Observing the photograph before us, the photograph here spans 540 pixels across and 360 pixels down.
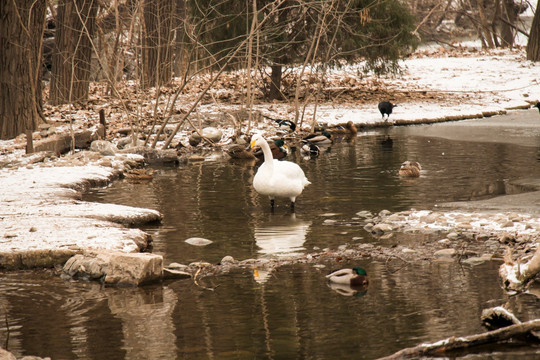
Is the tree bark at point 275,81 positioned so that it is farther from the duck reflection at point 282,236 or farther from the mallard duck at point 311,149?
the duck reflection at point 282,236

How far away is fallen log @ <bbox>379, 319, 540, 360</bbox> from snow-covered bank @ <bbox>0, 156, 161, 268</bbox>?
12.2 ft

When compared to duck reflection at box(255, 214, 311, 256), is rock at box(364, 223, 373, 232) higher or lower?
higher

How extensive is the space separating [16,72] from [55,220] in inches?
334

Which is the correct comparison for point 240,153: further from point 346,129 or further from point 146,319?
point 146,319

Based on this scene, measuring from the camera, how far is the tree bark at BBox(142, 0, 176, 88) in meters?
14.7

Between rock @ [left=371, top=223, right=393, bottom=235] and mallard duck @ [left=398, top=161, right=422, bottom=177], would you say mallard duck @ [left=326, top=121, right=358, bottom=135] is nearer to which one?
mallard duck @ [left=398, top=161, right=422, bottom=177]

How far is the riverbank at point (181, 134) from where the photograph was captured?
804 centimetres

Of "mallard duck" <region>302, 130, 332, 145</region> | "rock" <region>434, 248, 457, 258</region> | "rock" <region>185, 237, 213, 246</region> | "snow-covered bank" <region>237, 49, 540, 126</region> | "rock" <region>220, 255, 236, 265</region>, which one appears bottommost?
"rock" <region>220, 255, 236, 265</region>

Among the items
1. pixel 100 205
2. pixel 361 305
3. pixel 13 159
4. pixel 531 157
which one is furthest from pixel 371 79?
pixel 361 305

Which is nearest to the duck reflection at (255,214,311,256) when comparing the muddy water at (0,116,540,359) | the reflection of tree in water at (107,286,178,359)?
the muddy water at (0,116,540,359)

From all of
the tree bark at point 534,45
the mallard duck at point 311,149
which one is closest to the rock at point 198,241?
the mallard duck at point 311,149

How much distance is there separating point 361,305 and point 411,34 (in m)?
17.7

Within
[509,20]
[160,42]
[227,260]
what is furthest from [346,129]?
[509,20]

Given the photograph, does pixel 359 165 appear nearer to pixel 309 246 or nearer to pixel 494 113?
pixel 309 246
